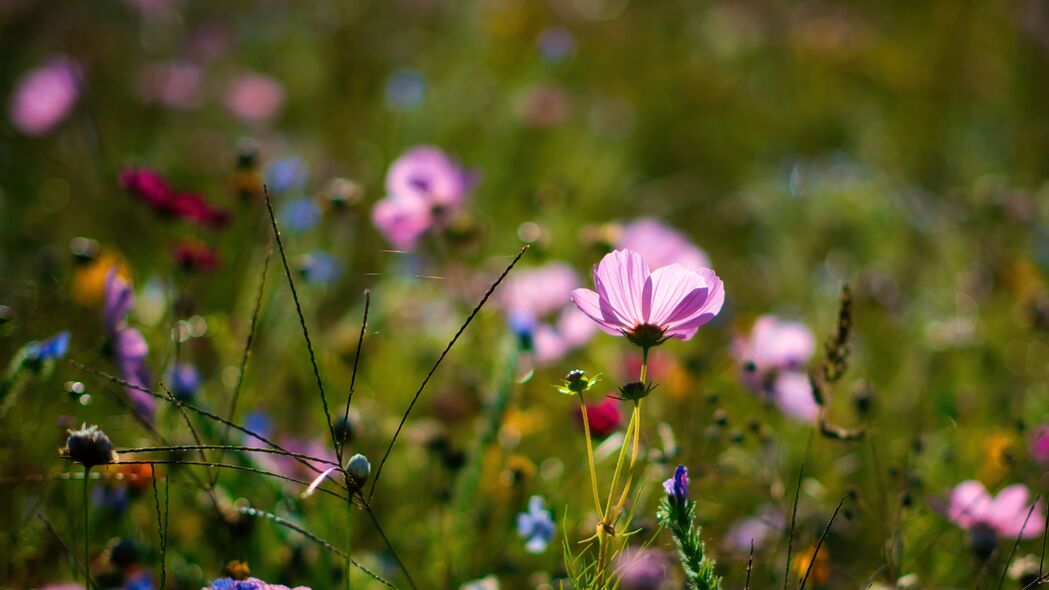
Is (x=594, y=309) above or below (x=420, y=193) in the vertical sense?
above

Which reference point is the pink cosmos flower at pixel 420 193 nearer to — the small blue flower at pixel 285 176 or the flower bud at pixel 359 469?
the small blue flower at pixel 285 176

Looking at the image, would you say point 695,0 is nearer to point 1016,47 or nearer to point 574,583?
point 1016,47

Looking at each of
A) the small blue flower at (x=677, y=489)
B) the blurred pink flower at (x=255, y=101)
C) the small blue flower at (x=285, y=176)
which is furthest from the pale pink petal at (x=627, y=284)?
the blurred pink flower at (x=255, y=101)

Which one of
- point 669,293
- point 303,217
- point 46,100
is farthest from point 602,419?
point 46,100

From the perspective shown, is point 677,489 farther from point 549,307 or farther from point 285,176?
point 285,176

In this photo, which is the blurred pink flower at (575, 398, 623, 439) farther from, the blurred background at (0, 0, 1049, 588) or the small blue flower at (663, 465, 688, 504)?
the small blue flower at (663, 465, 688, 504)

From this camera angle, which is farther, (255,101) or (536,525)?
(255,101)

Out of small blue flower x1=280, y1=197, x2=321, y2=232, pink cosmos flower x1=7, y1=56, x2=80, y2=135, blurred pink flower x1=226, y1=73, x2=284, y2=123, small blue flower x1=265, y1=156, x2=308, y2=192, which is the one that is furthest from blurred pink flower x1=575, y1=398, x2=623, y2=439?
blurred pink flower x1=226, y1=73, x2=284, y2=123
